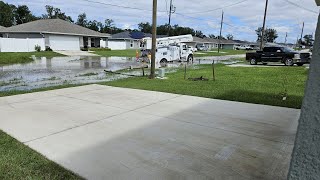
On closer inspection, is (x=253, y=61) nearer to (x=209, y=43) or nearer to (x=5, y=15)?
(x=209, y=43)

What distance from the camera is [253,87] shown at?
11.5 m

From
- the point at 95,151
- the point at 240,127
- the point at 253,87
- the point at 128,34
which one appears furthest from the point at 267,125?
the point at 128,34

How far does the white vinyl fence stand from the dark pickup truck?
3064 cm

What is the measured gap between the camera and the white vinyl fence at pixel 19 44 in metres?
36.2

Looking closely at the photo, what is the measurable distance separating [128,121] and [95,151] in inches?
69.7

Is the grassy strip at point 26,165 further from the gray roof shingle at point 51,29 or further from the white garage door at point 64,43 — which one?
the white garage door at point 64,43

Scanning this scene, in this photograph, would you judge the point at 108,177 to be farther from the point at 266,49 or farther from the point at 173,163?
the point at 266,49

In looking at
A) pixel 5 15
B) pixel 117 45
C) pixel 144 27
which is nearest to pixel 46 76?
pixel 117 45

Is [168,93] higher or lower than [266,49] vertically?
lower

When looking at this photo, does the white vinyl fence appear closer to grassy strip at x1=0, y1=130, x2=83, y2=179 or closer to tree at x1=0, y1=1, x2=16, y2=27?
grassy strip at x1=0, y1=130, x2=83, y2=179

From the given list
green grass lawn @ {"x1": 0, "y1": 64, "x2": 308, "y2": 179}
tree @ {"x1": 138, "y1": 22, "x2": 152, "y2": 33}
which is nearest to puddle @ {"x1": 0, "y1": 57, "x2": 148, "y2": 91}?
green grass lawn @ {"x1": 0, "y1": 64, "x2": 308, "y2": 179}

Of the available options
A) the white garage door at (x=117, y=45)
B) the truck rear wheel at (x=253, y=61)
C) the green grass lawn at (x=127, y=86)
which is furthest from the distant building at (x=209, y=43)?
the green grass lawn at (x=127, y=86)

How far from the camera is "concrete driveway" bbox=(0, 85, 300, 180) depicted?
12.8 ft

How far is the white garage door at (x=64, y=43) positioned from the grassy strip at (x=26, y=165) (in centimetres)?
4232
